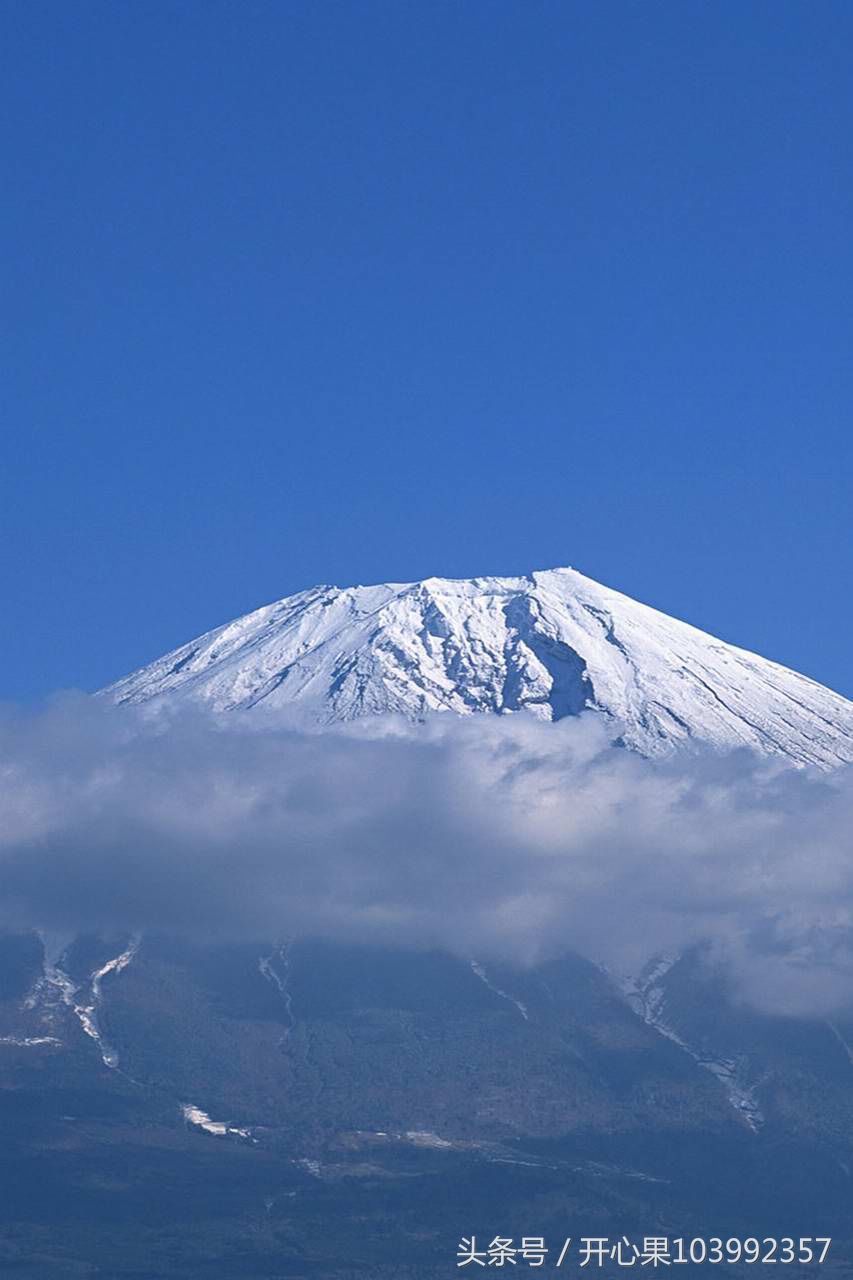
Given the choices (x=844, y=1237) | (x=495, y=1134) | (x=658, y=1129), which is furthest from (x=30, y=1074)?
(x=844, y=1237)

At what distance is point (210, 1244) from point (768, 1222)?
39.6m

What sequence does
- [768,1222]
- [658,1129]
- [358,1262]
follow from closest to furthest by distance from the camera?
[358,1262], [768,1222], [658,1129]

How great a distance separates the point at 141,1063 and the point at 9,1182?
2084cm

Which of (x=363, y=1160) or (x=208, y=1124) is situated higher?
(x=208, y=1124)

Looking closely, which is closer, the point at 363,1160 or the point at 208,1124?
the point at 363,1160

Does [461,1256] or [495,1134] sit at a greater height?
[495,1134]

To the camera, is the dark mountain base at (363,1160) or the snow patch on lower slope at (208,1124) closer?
the dark mountain base at (363,1160)

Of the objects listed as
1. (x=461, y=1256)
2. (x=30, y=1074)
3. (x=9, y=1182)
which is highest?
(x=30, y=1074)

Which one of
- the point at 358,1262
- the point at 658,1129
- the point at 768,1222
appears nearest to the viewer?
the point at 358,1262

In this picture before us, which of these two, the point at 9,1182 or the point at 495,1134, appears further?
the point at 495,1134

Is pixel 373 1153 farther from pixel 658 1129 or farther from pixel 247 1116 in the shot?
pixel 658 1129

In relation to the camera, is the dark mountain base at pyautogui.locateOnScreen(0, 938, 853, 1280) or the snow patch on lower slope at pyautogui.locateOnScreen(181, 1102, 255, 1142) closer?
the dark mountain base at pyautogui.locateOnScreen(0, 938, 853, 1280)

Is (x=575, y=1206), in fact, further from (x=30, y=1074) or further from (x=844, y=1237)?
(x=30, y=1074)

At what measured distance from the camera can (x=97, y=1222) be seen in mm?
172375
